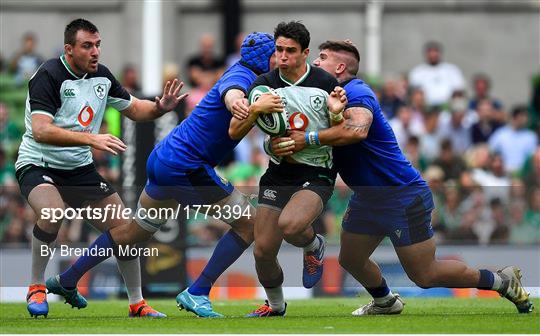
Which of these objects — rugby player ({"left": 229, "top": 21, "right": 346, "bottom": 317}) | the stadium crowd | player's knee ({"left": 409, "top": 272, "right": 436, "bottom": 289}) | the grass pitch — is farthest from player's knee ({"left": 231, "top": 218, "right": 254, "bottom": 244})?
the stadium crowd

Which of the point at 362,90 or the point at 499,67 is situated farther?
the point at 499,67

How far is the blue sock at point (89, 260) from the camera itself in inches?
472

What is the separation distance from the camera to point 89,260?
39.5 feet

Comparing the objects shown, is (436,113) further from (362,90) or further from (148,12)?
(362,90)

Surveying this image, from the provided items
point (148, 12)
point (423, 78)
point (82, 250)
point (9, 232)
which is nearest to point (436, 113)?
point (423, 78)

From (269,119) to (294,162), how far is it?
468mm

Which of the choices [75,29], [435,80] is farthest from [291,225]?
[435,80]

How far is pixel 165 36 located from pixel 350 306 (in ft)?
39.5

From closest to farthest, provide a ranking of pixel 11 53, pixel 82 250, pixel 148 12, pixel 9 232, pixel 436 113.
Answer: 1. pixel 82 250
2. pixel 9 232
3. pixel 148 12
4. pixel 436 113
5. pixel 11 53

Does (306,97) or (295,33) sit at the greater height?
(295,33)

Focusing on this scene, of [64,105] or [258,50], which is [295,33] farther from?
[64,105]

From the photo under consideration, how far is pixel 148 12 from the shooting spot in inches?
706

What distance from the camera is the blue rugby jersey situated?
1167cm

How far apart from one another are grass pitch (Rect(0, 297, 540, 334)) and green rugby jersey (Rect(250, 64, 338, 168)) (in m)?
1.46
